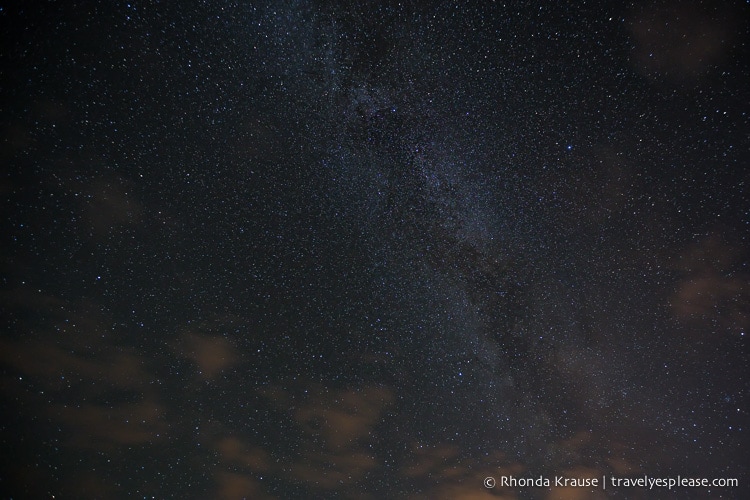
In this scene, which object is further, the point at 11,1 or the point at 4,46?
the point at 4,46

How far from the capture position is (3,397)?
7359 millimetres

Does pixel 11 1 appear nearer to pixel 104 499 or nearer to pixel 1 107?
pixel 1 107

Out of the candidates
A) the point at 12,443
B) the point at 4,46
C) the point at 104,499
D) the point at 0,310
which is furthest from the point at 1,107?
the point at 104,499

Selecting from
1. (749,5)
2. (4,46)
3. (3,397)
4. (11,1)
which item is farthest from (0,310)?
(749,5)

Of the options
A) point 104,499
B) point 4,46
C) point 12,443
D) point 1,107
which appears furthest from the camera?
point 104,499

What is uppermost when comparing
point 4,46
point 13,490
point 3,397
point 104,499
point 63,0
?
point 63,0

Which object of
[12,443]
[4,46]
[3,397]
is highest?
[4,46]

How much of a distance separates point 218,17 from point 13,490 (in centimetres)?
936

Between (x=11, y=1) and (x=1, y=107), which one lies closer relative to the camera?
(x=11, y=1)

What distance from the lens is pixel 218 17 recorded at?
9.39ft

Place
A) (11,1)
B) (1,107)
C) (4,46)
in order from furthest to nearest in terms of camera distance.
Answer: (1,107) < (4,46) < (11,1)

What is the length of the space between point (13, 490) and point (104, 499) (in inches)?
185

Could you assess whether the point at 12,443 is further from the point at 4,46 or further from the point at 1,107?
the point at 4,46

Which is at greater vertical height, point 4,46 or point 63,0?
point 63,0
